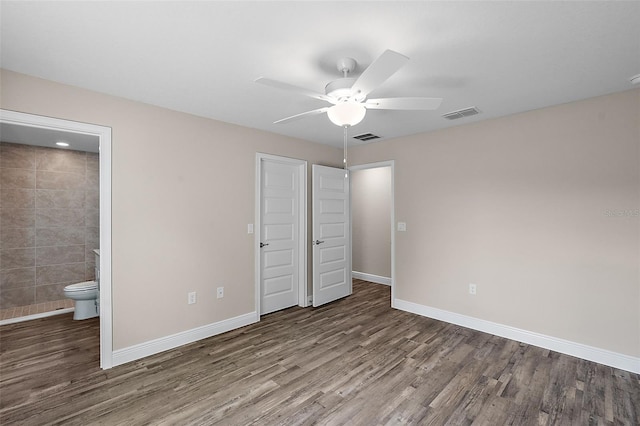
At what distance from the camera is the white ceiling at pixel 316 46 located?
5.06ft

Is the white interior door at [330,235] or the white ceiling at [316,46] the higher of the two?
the white ceiling at [316,46]

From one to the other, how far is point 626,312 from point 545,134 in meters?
1.81

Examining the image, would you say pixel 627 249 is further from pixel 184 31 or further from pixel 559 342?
pixel 184 31

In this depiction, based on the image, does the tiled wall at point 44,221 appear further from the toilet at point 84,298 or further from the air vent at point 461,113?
Result: the air vent at point 461,113

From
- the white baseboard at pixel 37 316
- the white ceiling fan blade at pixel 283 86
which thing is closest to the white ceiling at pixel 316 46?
the white ceiling fan blade at pixel 283 86

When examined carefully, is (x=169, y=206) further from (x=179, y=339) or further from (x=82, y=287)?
(x=82, y=287)

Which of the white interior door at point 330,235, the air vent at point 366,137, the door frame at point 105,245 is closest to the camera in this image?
the door frame at point 105,245

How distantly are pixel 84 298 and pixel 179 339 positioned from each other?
1700mm

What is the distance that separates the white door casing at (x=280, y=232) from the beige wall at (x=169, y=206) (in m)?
0.25

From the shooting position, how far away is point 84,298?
12.1 feet

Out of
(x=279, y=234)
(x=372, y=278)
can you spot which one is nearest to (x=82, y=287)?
(x=279, y=234)

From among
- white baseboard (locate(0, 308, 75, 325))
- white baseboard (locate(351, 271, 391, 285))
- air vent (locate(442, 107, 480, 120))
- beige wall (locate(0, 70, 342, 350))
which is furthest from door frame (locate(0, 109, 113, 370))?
white baseboard (locate(351, 271, 391, 285))

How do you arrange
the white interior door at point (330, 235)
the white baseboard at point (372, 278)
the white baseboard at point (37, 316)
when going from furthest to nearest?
the white baseboard at point (372, 278) < the white interior door at point (330, 235) < the white baseboard at point (37, 316)

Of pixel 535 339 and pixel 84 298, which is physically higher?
pixel 84 298
